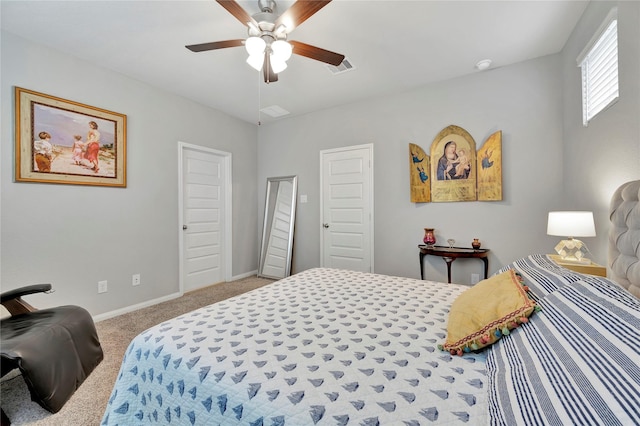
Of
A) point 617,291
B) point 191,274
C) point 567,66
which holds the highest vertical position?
point 567,66

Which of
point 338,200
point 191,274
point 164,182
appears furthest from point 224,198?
point 338,200

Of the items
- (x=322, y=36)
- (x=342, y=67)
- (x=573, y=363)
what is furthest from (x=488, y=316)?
(x=342, y=67)

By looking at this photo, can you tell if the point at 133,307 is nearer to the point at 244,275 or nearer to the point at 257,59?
the point at 244,275

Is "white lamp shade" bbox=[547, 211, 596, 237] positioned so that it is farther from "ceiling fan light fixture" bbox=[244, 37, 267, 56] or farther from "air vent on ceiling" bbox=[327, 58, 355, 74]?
"ceiling fan light fixture" bbox=[244, 37, 267, 56]

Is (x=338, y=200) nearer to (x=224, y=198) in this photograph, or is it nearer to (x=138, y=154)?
(x=224, y=198)

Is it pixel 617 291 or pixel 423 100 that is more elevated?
pixel 423 100

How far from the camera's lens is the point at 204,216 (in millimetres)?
4051

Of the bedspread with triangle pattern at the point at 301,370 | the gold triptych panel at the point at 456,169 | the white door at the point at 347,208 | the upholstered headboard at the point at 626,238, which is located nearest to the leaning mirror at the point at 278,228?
the white door at the point at 347,208

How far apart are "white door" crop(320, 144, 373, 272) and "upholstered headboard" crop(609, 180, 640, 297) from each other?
2515 mm

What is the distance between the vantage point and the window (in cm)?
179

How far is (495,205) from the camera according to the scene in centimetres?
308

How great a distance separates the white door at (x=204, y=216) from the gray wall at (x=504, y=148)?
1.14 meters

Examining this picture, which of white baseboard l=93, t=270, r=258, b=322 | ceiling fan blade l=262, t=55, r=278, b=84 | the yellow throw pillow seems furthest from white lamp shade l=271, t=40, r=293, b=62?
white baseboard l=93, t=270, r=258, b=322

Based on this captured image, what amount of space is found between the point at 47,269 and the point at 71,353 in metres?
1.36
